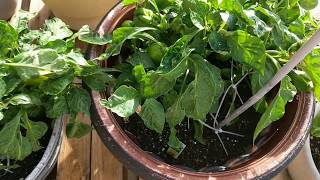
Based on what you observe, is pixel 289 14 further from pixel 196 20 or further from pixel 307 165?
pixel 307 165

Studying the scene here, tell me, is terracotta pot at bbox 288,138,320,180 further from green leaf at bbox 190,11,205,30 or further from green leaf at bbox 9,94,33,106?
green leaf at bbox 9,94,33,106

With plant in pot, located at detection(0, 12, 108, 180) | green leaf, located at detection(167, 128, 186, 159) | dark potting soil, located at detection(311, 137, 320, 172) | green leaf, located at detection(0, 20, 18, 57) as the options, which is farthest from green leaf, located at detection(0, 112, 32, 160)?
dark potting soil, located at detection(311, 137, 320, 172)

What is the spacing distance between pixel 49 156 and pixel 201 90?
0.28 metres

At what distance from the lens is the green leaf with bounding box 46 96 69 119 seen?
0.66 meters

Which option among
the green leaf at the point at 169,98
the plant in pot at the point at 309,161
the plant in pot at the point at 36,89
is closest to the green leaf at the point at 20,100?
the plant in pot at the point at 36,89

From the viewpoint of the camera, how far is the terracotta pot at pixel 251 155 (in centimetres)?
62

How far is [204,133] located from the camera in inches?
29.6

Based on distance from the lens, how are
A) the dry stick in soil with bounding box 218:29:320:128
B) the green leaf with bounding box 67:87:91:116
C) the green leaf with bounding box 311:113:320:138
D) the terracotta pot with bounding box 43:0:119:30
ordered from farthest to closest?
the terracotta pot with bounding box 43:0:119:30 < the green leaf with bounding box 311:113:320:138 < the green leaf with bounding box 67:87:91:116 < the dry stick in soil with bounding box 218:29:320:128

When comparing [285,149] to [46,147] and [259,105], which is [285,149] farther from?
[46,147]

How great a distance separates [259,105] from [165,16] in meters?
0.21

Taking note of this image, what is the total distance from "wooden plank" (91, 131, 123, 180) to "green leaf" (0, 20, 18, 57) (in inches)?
12.9

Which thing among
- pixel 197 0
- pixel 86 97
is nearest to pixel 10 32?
pixel 86 97

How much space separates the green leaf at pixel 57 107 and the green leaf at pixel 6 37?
104 mm

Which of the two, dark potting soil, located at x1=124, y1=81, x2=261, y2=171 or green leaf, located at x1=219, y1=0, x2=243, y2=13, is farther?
dark potting soil, located at x1=124, y1=81, x2=261, y2=171
